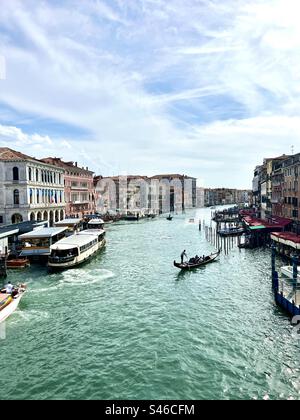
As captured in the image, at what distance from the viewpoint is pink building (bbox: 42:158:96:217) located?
66938mm

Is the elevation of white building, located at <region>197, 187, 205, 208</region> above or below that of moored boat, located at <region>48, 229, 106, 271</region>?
above

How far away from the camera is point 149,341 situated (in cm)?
1431

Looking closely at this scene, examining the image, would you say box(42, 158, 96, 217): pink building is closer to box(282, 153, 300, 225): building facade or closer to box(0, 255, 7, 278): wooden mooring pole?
box(0, 255, 7, 278): wooden mooring pole

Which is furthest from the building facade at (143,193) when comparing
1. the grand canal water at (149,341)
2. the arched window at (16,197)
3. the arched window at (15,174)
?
the grand canal water at (149,341)

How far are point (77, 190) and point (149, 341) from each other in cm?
6053

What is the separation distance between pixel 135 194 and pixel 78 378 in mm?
115076

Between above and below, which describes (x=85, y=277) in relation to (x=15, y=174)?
below

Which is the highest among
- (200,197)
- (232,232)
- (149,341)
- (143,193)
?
(143,193)

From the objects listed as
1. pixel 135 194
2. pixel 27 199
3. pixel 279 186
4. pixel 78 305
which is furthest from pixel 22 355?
pixel 135 194

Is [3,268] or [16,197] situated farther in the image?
[16,197]

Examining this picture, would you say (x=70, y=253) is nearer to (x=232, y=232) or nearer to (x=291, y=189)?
(x=291, y=189)

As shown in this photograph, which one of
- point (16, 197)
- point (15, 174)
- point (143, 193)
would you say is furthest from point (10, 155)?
point (143, 193)

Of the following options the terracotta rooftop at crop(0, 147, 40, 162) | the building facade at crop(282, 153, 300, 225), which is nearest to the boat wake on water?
the terracotta rooftop at crop(0, 147, 40, 162)

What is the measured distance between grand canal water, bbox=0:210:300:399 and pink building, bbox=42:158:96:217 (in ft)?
142
